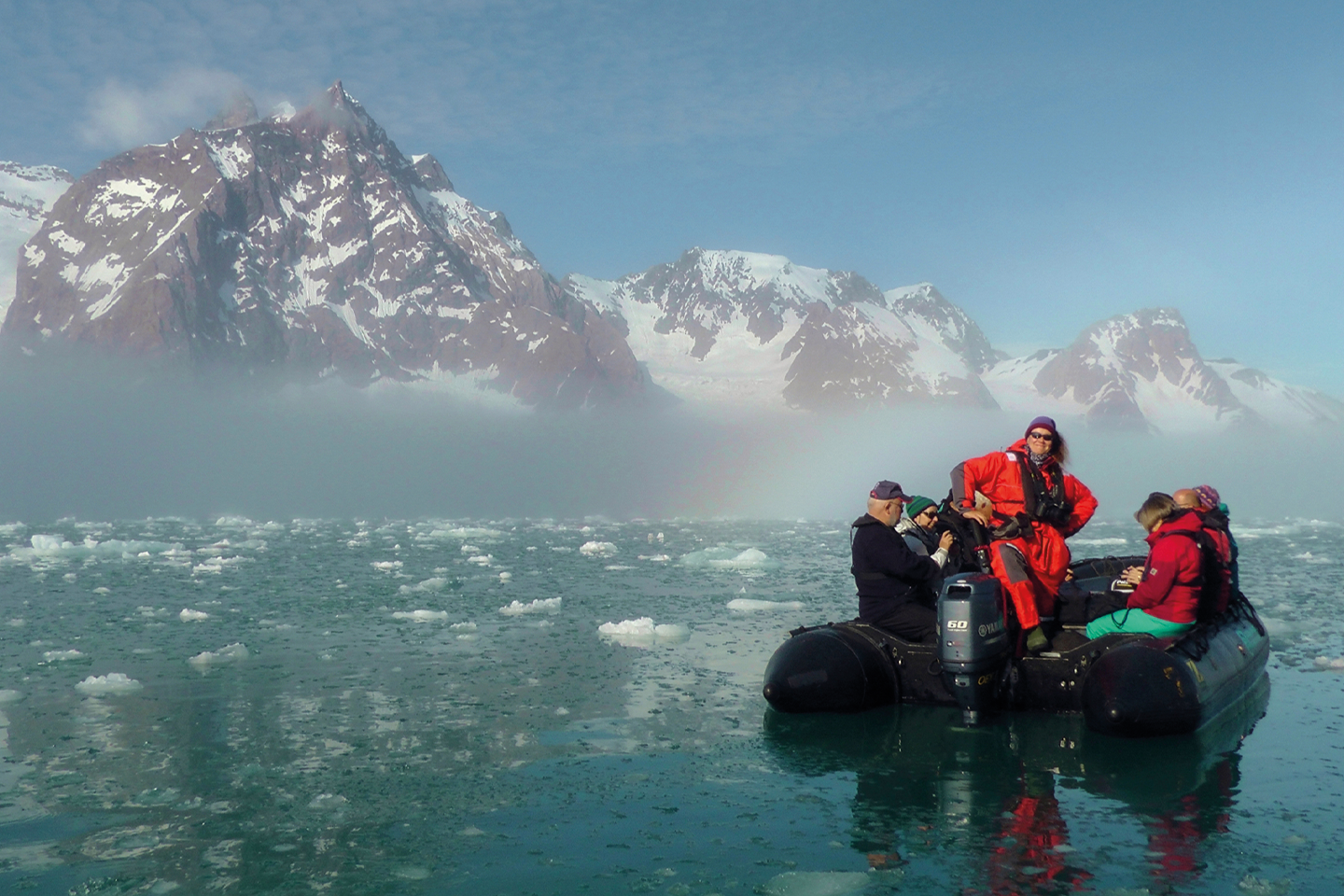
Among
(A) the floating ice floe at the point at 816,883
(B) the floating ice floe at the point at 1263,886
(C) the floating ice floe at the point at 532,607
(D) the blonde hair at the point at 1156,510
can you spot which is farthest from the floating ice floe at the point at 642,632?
(B) the floating ice floe at the point at 1263,886

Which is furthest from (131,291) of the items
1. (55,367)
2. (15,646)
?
(15,646)

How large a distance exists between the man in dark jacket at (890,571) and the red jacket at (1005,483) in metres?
0.57

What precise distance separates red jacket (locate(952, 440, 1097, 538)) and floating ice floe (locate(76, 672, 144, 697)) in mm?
8271

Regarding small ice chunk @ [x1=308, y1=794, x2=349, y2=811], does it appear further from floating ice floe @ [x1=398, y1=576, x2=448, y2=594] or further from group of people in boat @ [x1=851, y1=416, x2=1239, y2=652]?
floating ice floe @ [x1=398, y1=576, x2=448, y2=594]

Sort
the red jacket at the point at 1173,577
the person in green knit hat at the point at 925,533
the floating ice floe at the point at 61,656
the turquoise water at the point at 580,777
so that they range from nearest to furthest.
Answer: the turquoise water at the point at 580,777 → the red jacket at the point at 1173,577 → the person in green knit hat at the point at 925,533 → the floating ice floe at the point at 61,656

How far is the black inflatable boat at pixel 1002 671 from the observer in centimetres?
782

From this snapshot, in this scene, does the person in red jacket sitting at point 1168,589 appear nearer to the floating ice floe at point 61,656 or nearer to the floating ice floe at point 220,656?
the floating ice floe at point 220,656

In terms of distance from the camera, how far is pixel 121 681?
10195 millimetres

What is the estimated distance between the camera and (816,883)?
5176mm

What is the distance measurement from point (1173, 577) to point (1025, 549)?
1.19 meters

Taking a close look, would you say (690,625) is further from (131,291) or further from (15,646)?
(131,291)

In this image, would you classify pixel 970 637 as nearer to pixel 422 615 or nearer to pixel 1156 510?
pixel 1156 510

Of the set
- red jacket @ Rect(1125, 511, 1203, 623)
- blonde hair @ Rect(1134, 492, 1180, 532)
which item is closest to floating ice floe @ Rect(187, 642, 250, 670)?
red jacket @ Rect(1125, 511, 1203, 623)

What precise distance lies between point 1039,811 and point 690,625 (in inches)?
339
